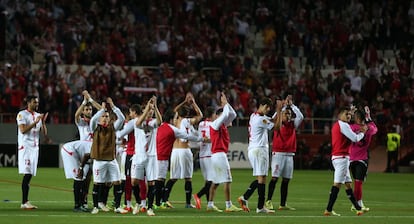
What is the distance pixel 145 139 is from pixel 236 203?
497 cm

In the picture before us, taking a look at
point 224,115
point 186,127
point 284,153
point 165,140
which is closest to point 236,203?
point 284,153

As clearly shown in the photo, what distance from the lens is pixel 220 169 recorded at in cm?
2366

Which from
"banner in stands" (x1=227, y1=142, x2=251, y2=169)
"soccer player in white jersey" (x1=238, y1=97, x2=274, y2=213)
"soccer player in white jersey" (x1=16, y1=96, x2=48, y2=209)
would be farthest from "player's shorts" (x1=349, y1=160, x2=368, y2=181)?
"banner in stands" (x1=227, y1=142, x2=251, y2=169)

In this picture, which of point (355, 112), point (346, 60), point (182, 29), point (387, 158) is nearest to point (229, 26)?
point (182, 29)

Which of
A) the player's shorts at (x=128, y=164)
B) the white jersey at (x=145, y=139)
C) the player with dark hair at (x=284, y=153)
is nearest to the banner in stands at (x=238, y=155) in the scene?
the player with dark hair at (x=284, y=153)

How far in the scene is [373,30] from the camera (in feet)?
172

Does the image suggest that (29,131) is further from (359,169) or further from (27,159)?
(359,169)

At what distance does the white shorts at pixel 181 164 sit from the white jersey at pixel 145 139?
2363 millimetres

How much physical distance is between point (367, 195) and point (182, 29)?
21.2 metres

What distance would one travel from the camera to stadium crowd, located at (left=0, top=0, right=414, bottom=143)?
4425cm

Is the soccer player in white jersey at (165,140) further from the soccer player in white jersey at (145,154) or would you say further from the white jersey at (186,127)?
the white jersey at (186,127)

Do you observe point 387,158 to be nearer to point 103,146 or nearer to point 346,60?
point 346,60

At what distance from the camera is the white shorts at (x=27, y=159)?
2345 centimetres

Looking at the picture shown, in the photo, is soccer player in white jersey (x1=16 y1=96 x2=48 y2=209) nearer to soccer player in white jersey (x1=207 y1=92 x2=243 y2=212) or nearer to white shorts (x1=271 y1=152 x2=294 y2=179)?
soccer player in white jersey (x1=207 y1=92 x2=243 y2=212)
